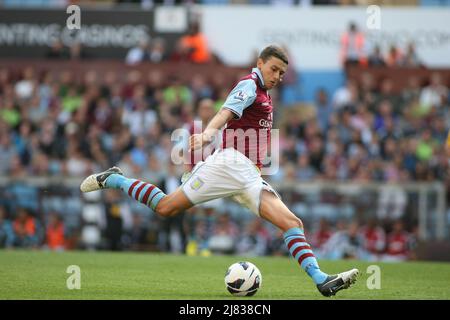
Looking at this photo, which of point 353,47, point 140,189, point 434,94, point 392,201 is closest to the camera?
point 140,189

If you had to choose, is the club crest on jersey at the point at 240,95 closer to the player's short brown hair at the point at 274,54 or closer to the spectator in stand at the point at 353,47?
the player's short brown hair at the point at 274,54

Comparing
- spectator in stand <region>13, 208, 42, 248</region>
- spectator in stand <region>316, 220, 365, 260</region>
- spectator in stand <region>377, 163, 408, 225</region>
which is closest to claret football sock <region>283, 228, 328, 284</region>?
spectator in stand <region>316, 220, 365, 260</region>

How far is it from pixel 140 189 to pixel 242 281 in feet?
4.72

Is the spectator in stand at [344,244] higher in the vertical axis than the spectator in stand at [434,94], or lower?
lower

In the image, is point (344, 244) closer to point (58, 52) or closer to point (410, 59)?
point (410, 59)

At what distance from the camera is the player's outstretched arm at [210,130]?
9086 millimetres

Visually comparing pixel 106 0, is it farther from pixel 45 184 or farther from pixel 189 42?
pixel 45 184

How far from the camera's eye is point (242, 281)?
32.6ft

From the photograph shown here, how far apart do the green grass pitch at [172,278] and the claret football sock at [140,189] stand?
2.99 feet

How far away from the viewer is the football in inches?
391

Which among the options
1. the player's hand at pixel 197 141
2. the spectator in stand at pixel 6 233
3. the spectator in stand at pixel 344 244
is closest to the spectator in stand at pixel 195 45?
the spectator in stand at pixel 344 244

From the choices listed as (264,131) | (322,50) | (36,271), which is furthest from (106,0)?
(264,131)

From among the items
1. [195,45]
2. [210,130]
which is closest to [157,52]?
[195,45]

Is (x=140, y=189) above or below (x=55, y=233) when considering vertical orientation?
above
